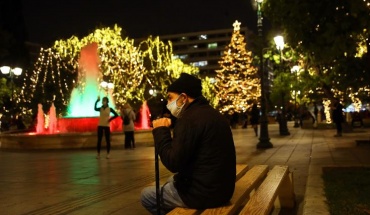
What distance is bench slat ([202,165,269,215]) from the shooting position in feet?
13.6

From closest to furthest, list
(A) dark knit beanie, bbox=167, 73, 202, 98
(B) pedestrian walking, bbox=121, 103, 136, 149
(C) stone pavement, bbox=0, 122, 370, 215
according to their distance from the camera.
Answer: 1. (A) dark knit beanie, bbox=167, 73, 202, 98
2. (C) stone pavement, bbox=0, 122, 370, 215
3. (B) pedestrian walking, bbox=121, 103, 136, 149

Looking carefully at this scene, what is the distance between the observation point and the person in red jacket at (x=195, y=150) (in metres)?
4.08

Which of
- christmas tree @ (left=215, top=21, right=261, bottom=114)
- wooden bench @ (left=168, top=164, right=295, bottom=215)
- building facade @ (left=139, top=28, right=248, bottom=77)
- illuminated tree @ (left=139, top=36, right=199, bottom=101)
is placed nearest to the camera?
wooden bench @ (left=168, top=164, right=295, bottom=215)

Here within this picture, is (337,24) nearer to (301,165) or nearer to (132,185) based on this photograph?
(301,165)

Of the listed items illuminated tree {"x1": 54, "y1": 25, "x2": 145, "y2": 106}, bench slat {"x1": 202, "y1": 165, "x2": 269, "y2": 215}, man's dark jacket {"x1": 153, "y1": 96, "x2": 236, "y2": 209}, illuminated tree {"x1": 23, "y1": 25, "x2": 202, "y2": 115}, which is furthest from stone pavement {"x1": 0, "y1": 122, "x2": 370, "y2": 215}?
illuminated tree {"x1": 54, "y1": 25, "x2": 145, "y2": 106}

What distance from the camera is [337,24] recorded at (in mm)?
10656

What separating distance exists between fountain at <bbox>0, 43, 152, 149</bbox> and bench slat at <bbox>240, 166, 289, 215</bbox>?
46.3 ft

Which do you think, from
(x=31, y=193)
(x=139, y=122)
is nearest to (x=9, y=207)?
(x=31, y=193)

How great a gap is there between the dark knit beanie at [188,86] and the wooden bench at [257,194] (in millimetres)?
1011

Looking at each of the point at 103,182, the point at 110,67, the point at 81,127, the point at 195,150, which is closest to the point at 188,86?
the point at 195,150

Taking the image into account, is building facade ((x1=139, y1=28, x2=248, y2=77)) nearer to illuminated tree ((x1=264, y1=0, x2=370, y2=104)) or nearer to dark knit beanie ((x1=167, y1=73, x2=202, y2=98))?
illuminated tree ((x1=264, y1=0, x2=370, y2=104))

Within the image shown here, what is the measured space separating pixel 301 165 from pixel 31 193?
640cm

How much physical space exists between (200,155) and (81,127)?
747 inches

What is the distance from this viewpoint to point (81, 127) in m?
22.5
